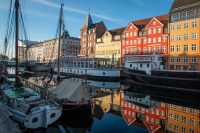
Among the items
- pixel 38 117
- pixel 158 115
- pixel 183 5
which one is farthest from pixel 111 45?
pixel 38 117

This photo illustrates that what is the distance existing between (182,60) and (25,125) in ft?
142

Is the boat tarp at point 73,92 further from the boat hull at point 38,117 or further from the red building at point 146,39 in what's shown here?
the red building at point 146,39

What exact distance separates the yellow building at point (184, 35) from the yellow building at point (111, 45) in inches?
757

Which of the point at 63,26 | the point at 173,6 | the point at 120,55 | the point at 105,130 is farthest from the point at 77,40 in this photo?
the point at 105,130

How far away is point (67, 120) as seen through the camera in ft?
47.2

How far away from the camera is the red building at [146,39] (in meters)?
50.6

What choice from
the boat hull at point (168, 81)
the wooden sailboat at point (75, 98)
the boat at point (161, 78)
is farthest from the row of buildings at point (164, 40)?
the wooden sailboat at point (75, 98)

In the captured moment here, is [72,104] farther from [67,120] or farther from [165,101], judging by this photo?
[165,101]

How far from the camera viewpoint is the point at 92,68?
45.3 m

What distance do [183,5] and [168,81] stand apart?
27.3 metres

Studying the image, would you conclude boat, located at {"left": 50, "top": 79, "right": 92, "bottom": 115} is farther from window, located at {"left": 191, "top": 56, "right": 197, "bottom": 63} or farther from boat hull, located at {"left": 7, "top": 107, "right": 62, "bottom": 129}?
window, located at {"left": 191, "top": 56, "right": 197, "bottom": 63}

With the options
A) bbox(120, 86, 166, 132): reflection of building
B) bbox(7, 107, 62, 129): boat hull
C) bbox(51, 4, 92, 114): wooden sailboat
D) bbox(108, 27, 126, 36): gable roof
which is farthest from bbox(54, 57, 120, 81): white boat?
bbox(7, 107, 62, 129): boat hull

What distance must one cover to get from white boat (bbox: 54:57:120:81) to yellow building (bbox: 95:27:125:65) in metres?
13.2

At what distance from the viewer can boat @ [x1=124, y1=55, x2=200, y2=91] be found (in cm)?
2734
